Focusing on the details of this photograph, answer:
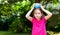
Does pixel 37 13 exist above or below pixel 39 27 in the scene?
above

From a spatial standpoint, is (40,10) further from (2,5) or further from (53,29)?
(53,29)

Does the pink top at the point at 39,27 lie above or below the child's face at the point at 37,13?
below

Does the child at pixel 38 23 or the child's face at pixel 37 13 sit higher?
the child's face at pixel 37 13

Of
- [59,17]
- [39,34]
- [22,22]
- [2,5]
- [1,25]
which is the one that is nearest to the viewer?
[39,34]

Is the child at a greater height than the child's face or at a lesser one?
lesser

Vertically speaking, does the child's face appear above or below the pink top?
above

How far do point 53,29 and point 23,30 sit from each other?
4.73 feet

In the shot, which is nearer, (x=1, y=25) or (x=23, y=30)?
(x=23, y=30)

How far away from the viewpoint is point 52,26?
32.3 ft

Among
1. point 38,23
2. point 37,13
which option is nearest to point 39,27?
point 38,23

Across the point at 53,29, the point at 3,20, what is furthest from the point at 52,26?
the point at 3,20

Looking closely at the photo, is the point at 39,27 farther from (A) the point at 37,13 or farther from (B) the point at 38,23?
(A) the point at 37,13

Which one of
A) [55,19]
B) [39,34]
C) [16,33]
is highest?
[39,34]

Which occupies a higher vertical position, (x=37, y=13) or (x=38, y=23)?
(x=37, y=13)
